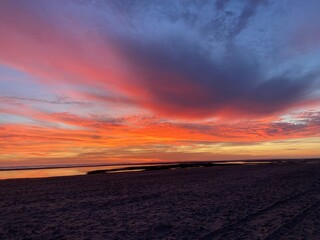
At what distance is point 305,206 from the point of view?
1438cm

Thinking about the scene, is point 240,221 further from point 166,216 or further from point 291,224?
point 166,216

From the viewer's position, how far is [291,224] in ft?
35.7

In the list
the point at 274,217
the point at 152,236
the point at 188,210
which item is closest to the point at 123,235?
the point at 152,236

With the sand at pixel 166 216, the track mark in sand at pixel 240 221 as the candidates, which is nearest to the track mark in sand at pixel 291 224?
the sand at pixel 166 216

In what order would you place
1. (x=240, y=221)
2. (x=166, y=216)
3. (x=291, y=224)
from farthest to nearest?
1. (x=166, y=216)
2. (x=240, y=221)
3. (x=291, y=224)

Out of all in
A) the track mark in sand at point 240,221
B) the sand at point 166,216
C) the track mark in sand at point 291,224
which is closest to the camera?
the track mark in sand at point 291,224

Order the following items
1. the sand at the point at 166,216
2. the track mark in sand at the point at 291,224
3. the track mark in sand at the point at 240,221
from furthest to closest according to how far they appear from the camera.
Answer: the sand at the point at 166,216, the track mark in sand at the point at 240,221, the track mark in sand at the point at 291,224

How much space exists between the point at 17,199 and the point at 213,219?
44.5ft

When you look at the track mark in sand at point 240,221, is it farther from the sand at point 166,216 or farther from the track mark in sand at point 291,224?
the track mark in sand at point 291,224

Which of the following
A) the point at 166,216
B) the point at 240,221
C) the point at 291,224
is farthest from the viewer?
the point at 166,216

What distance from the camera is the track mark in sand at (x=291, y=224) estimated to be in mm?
9484

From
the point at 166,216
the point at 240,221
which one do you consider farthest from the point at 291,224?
the point at 166,216

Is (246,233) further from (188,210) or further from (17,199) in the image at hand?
(17,199)

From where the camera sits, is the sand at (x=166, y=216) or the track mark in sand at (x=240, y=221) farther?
the sand at (x=166, y=216)
